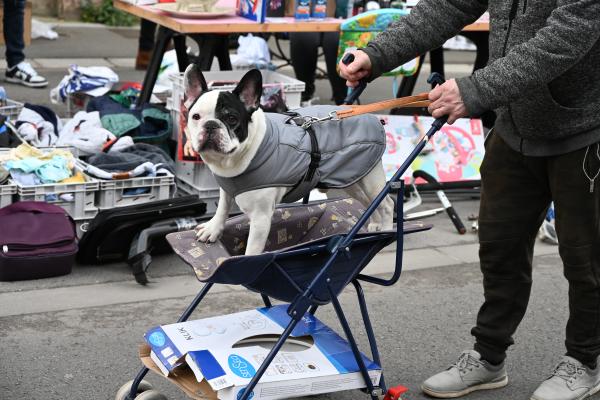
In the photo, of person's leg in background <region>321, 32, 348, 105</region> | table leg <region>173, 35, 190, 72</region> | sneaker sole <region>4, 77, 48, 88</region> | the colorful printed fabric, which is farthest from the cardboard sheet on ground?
sneaker sole <region>4, 77, 48, 88</region>

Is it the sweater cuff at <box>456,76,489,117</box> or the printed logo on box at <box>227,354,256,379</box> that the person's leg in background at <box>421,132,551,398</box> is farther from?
the printed logo on box at <box>227,354,256,379</box>

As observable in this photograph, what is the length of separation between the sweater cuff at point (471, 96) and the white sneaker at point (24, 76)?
618 centimetres

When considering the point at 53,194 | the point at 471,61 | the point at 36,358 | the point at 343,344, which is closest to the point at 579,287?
the point at 343,344

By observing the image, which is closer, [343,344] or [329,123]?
[343,344]

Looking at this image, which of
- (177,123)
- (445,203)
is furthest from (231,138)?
(445,203)

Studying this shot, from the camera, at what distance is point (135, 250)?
16.5ft

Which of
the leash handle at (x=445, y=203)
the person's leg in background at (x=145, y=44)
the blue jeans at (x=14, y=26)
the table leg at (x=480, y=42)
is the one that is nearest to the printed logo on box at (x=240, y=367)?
the leash handle at (x=445, y=203)

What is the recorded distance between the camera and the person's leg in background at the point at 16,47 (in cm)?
833

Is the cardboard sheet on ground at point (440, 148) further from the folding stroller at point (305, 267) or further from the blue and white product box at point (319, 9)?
the folding stroller at point (305, 267)

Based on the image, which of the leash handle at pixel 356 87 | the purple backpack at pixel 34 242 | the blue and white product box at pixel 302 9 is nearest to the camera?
the leash handle at pixel 356 87

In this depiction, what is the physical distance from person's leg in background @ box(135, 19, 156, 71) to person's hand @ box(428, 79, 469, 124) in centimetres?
657

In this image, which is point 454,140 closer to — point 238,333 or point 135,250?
point 135,250

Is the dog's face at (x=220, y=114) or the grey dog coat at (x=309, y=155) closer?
the dog's face at (x=220, y=114)

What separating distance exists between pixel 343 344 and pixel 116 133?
287 centimetres
